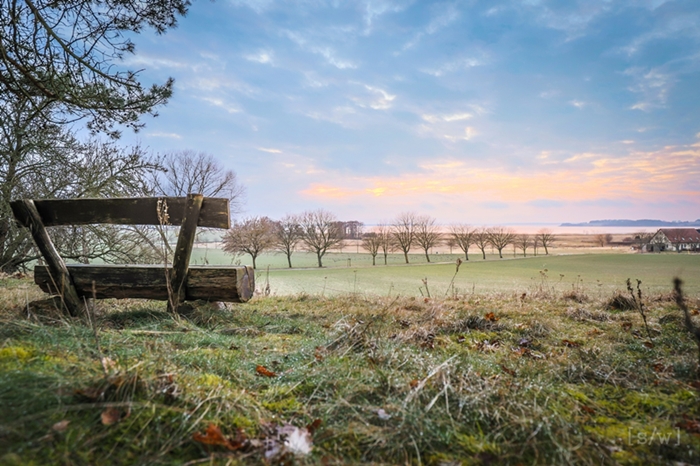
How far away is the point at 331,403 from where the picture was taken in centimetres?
210

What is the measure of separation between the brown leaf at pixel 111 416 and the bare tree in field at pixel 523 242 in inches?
1917

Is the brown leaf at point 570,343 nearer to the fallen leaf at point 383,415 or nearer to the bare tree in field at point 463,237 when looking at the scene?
the fallen leaf at point 383,415

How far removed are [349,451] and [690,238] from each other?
110 feet

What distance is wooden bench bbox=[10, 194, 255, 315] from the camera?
4590 mm

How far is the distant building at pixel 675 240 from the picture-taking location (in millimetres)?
25094

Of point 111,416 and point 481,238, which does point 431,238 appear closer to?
point 481,238

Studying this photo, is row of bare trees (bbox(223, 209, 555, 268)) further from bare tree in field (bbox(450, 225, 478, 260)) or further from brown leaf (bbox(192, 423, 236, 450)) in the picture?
brown leaf (bbox(192, 423, 236, 450))

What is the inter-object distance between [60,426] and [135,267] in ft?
12.1

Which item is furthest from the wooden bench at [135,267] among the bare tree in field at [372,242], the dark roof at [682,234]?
the bare tree in field at [372,242]

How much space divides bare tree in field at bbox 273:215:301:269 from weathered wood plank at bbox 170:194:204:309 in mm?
32120

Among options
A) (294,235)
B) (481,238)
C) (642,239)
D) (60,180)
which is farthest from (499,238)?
(60,180)

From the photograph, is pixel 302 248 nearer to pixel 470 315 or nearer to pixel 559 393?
pixel 470 315

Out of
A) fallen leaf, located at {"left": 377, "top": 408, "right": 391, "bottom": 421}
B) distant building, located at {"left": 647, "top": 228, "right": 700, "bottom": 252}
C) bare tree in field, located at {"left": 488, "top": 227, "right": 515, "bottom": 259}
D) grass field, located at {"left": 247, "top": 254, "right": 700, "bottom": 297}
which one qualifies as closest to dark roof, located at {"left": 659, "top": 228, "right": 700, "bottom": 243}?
distant building, located at {"left": 647, "top": 228, "right": 700, "bottom": 252}

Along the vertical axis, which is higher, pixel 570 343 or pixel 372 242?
pixel 372 242
